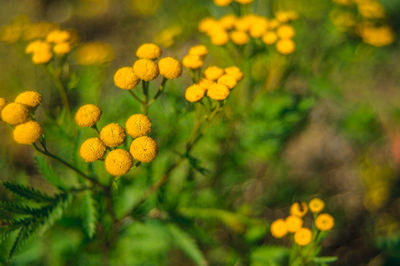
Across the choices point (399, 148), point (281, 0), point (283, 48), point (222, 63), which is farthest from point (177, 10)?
point (399, 148)

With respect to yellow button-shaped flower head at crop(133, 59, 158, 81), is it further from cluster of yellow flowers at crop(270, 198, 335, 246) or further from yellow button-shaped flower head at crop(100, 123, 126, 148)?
cluster of yellow flowers at crop(270, 198, 335, 246)

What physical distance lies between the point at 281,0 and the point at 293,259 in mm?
2905

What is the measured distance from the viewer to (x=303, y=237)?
186 centimetres

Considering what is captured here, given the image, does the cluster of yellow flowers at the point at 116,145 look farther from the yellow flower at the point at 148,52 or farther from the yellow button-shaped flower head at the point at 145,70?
the yellow flower at the point at 148,52

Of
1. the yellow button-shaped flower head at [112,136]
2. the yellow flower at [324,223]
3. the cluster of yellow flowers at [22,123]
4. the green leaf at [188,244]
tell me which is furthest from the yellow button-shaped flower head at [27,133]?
the yellow flower at [324,223]

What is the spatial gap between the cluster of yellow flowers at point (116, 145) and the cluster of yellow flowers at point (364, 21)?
7.17ft

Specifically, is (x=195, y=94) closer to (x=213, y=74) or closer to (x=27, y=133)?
(x=213, y=74)

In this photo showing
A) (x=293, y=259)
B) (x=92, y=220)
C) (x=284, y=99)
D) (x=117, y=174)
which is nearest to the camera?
(x=117, y=174)

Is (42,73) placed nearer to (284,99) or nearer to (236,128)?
(236,128)

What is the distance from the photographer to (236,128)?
110 inches

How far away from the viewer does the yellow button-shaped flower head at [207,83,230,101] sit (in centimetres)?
180

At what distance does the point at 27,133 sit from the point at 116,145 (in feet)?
1.39

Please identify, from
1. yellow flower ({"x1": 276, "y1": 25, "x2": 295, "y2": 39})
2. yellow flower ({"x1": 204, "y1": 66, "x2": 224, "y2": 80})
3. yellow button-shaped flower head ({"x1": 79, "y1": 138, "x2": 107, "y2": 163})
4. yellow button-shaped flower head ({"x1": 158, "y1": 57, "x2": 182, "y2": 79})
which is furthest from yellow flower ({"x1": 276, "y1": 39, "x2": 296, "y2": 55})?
yellow button-shaped flower head ({"x1": 79, "y1": 138, "x2": 107, "y2": 163})

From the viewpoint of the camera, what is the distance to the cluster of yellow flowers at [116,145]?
1574mm
